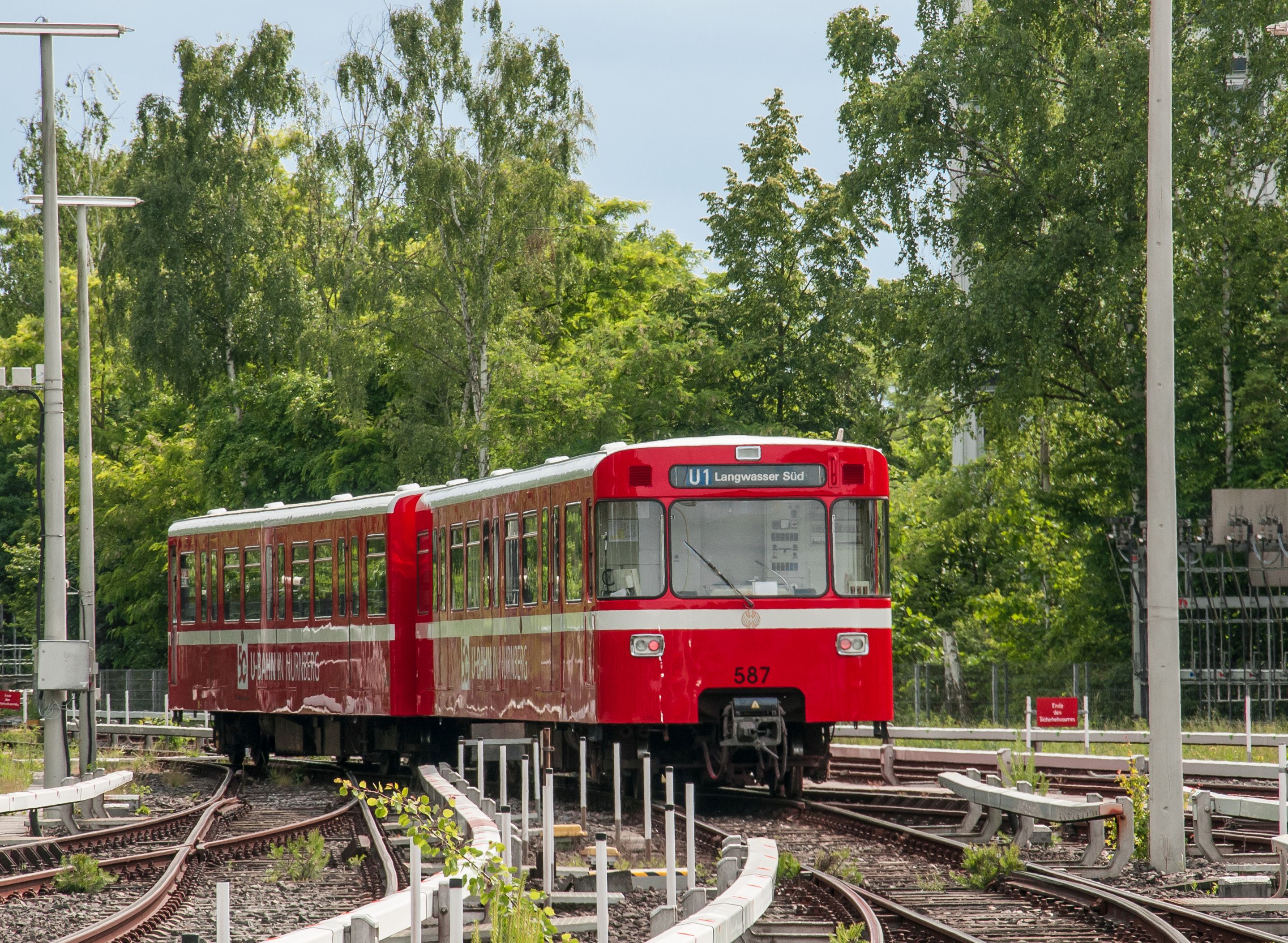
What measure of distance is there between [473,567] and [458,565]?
0.62m

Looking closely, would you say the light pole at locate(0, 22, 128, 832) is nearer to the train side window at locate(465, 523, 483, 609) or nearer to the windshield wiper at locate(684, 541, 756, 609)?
the train side window at locate(465, 523, 483, 609)

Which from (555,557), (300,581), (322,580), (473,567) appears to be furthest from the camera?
(300,581)

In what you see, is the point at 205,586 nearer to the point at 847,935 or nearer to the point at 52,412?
the point at 52,412

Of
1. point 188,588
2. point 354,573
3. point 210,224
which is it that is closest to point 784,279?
point 210,224

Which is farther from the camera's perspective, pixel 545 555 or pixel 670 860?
pixel 545 555

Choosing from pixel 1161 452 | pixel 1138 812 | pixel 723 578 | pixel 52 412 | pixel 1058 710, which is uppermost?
pixel 52 412

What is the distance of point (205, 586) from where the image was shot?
27094 mm

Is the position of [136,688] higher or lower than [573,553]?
lower

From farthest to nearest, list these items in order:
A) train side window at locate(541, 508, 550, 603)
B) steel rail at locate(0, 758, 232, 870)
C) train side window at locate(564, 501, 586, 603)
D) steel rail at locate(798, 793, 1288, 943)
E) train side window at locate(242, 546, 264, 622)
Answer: train side window at locate(242, 546, 264, 622) → train side window at locate(541, 508, 550, 603) → train side window at locate(564, 501, 586, 603) → steel rail at locate(0, 758, 232, 870) → steel rail at locate(798, 793, 1288, 943)

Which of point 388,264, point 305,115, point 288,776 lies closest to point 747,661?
point 288,776

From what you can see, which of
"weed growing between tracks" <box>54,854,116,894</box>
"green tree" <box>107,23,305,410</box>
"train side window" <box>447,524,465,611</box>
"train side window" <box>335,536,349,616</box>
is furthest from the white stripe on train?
"green tree" <box>107,23,305,410</box>

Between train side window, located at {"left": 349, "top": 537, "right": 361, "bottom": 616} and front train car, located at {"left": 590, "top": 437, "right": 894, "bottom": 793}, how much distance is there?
6.79m

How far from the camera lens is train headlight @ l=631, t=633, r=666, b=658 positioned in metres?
16.9

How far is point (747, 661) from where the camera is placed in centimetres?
1709
